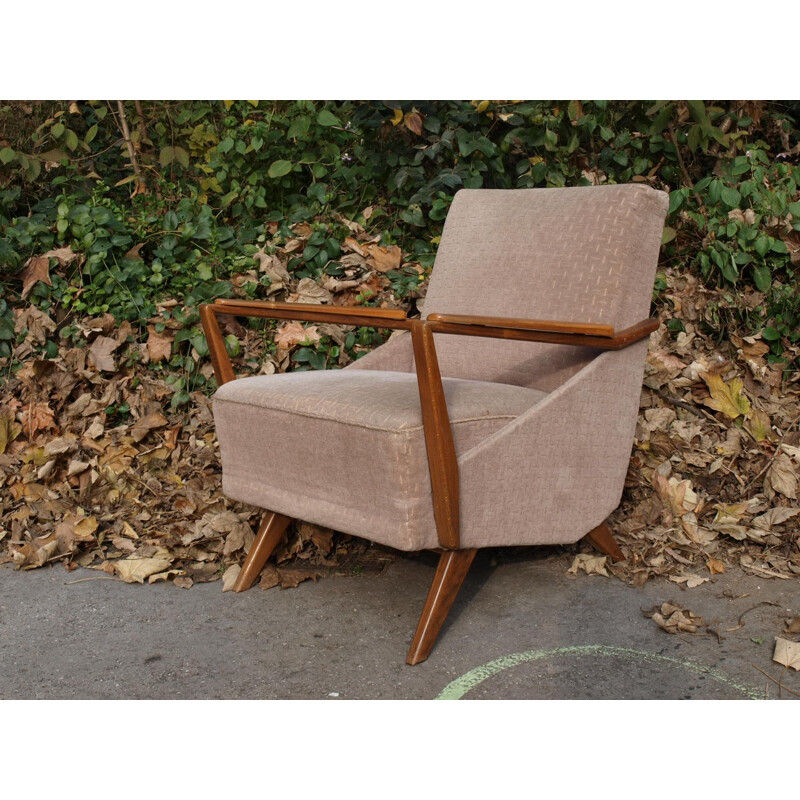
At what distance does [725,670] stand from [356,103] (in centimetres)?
279

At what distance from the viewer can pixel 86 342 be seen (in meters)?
3.69

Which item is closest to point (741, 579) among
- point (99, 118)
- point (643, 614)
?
point (643, 614)

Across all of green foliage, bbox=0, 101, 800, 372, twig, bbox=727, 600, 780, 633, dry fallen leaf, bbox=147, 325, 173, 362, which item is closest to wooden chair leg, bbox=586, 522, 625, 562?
twig, bbox=727, 600, 780, 633

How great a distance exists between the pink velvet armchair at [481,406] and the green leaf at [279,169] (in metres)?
1.37

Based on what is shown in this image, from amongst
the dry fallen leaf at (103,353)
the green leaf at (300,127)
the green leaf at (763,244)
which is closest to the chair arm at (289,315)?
the dry fallen leaf at (103,353)

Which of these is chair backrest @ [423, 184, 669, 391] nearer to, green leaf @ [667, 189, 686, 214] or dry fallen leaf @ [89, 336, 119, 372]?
green leaf @ [667, 189, 686, 214]

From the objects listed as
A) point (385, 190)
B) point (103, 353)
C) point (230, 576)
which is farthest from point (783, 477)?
point (103, 353)

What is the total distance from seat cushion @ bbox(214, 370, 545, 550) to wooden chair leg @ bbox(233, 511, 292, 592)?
0.16 metres

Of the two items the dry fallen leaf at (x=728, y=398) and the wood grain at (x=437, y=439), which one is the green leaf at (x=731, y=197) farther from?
the wood grain at (x=437, y=439)

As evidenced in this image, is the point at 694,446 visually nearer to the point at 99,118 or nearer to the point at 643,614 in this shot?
the point at 643,614

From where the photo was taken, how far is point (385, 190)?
4.12 meters

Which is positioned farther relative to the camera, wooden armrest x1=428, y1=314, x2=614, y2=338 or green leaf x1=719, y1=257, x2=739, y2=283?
green leaf x1=719, y1=257, x2=739, y2=283

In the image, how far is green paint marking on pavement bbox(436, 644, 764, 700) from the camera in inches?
80.1

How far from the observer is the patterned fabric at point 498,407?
2.13m
